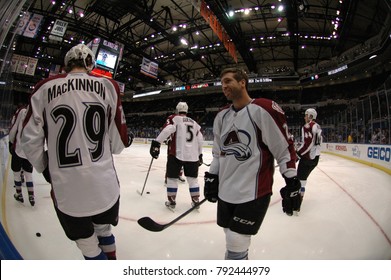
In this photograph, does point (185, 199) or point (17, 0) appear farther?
point (185, 199)

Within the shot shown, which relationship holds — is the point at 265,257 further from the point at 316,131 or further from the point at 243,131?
the point at 316,131

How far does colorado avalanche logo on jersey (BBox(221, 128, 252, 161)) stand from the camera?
1.27 meters

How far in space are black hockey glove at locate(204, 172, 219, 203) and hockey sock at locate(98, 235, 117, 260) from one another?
0.64 meters

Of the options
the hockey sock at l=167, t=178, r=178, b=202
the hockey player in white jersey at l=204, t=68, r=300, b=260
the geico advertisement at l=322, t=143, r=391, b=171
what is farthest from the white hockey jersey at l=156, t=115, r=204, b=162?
the geico advertisement at l=322, t=143, r=391, b=171

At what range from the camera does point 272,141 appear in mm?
1263

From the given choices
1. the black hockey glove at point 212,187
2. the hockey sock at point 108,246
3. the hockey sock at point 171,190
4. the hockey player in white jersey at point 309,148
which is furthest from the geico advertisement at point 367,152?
the hockey sock at point 108,246

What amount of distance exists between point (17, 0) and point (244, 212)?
7.20 feet

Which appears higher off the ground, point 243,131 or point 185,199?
point 243,131

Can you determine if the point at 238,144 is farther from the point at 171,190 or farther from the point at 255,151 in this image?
the point at 171,190

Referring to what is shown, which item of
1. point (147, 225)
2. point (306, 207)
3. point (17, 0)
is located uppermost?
point (17, 0)

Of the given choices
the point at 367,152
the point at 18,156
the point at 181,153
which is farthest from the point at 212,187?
the point at 367,152

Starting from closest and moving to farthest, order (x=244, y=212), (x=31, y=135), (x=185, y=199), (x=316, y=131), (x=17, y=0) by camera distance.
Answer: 1. (x=31, y=135)
2. (x=244, y=212)
3. (x=17, y=0)
4. (x=316, y=131)
5. (x=185, y=199)

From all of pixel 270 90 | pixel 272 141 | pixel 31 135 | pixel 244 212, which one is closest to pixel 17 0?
pixel 31 135

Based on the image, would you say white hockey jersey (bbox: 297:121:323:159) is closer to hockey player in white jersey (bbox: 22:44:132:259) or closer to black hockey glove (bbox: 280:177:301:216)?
black hockey glove (bbox: 280:177:301:216)
